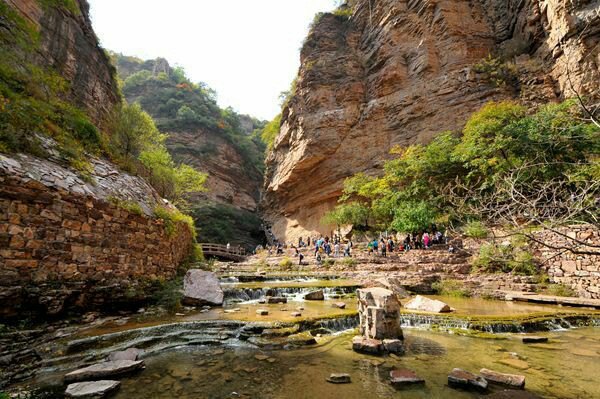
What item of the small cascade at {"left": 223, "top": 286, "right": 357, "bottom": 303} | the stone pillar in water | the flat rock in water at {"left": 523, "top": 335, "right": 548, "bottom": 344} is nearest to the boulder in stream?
the stone pillar in water

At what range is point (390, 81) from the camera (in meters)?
27.2

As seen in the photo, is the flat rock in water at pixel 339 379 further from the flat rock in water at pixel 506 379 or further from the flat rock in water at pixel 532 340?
the flat rock in water at pixel 532 340

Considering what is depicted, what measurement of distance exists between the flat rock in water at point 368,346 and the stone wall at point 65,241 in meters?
5.61

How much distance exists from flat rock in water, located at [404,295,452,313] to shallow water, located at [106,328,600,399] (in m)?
1.84

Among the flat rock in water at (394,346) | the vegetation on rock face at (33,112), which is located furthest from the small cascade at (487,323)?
the vegetation on rock face at (33,112)

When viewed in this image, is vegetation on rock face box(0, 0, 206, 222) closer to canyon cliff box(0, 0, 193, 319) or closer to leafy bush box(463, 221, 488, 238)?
canyon cliff box(0, 0, 193, 319)

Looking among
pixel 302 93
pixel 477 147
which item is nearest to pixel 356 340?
pixel 477 147

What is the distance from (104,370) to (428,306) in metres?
7.64

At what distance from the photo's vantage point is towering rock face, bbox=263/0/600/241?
22.2 metres

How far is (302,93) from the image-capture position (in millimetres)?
31062

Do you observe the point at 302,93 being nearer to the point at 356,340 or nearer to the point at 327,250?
the point at 327,250

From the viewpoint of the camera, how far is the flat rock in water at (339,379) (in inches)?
156

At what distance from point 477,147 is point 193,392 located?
20.1 metres

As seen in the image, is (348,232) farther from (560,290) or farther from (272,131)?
(272,131)
